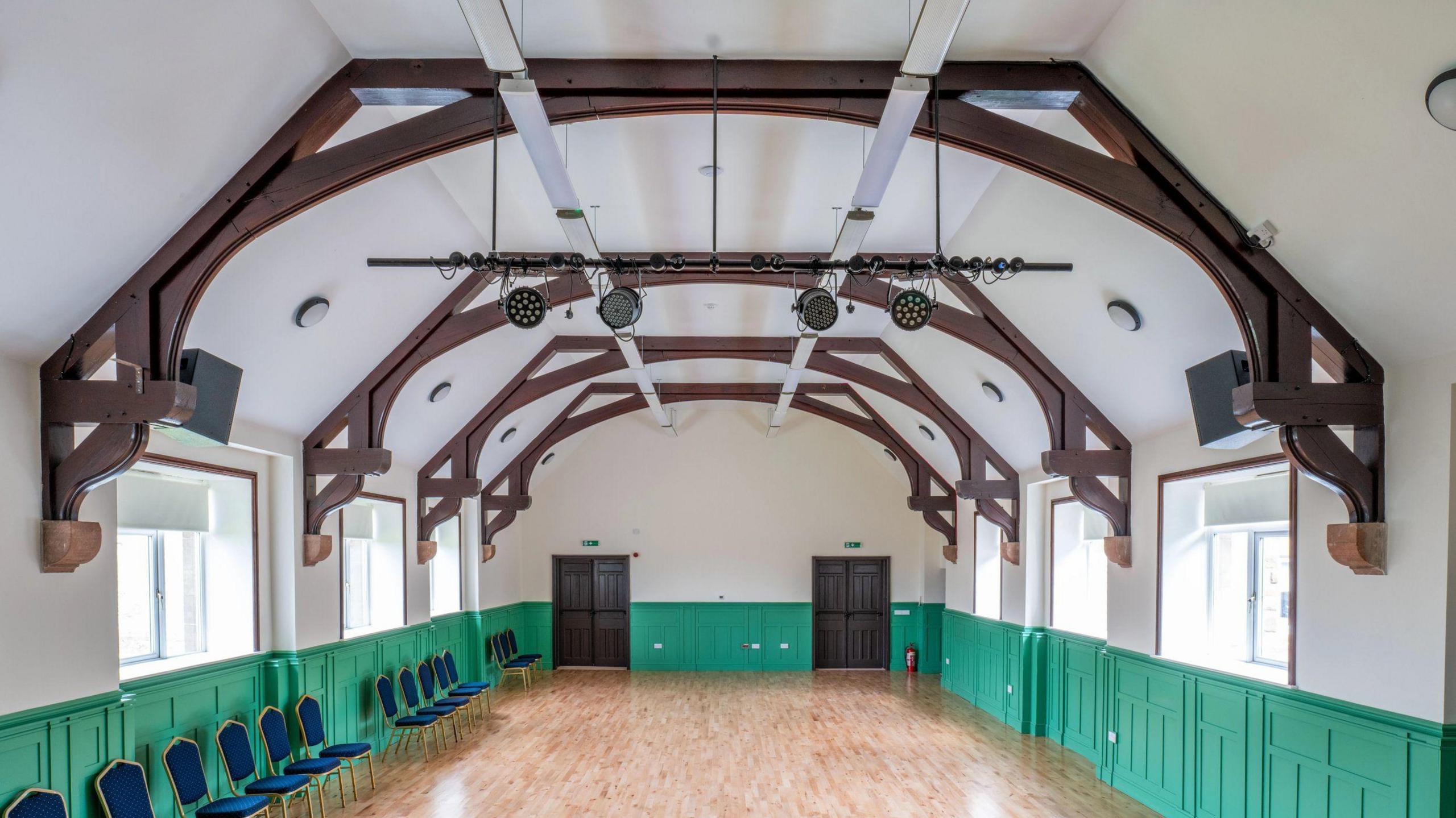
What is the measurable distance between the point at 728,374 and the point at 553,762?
5.81m

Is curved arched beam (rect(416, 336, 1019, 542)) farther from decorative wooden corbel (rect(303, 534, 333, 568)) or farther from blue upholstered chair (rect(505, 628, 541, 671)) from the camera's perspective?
blue upholstered chair (rect(505, 628, 541, 671))

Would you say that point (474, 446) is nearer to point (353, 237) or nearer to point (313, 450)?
point (313, 450)

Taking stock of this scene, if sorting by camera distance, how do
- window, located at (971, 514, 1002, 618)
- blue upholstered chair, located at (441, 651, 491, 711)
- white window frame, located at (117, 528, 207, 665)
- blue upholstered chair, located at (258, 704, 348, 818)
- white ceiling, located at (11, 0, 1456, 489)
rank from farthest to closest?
1. window, located at (971, 514, 1002, 618)
2. blue upholstered chair, located at (441, 651, 491, 711)
3. blue upholstered chair, located at (258, 704, 348, 818)
4. white window frame, located at (117, 528, 207, 665)
5. white ceiling, located at (11, 0, 1456, 489)

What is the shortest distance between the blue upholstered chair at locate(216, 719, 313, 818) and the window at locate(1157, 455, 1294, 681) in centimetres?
671

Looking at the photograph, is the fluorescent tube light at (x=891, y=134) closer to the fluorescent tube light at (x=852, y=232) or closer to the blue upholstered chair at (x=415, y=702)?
the fluorescent tube light at (x=852, y=232)

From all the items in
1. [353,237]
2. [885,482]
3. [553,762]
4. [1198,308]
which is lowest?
[553,762]

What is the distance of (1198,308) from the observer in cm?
534

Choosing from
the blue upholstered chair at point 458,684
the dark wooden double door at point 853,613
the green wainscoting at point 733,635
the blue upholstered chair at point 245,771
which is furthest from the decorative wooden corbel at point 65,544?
the dark wooden double door at point 853,613

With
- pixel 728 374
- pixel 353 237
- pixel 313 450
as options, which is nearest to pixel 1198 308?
pixel 353 237

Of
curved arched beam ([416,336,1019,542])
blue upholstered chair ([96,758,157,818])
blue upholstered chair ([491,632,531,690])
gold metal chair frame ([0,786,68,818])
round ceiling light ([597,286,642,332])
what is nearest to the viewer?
gold metal chair frame ([0,786,68,818])

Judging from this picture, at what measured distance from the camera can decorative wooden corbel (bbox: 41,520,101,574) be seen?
457cm

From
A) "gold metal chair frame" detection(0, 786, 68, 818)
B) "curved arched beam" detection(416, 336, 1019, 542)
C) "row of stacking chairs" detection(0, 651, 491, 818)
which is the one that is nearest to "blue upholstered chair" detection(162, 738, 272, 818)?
"row of stacking chairs" detection(0, 651, 491, 818)

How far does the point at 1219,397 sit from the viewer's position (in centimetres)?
522

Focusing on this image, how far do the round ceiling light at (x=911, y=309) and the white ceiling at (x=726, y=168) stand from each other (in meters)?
0.96
